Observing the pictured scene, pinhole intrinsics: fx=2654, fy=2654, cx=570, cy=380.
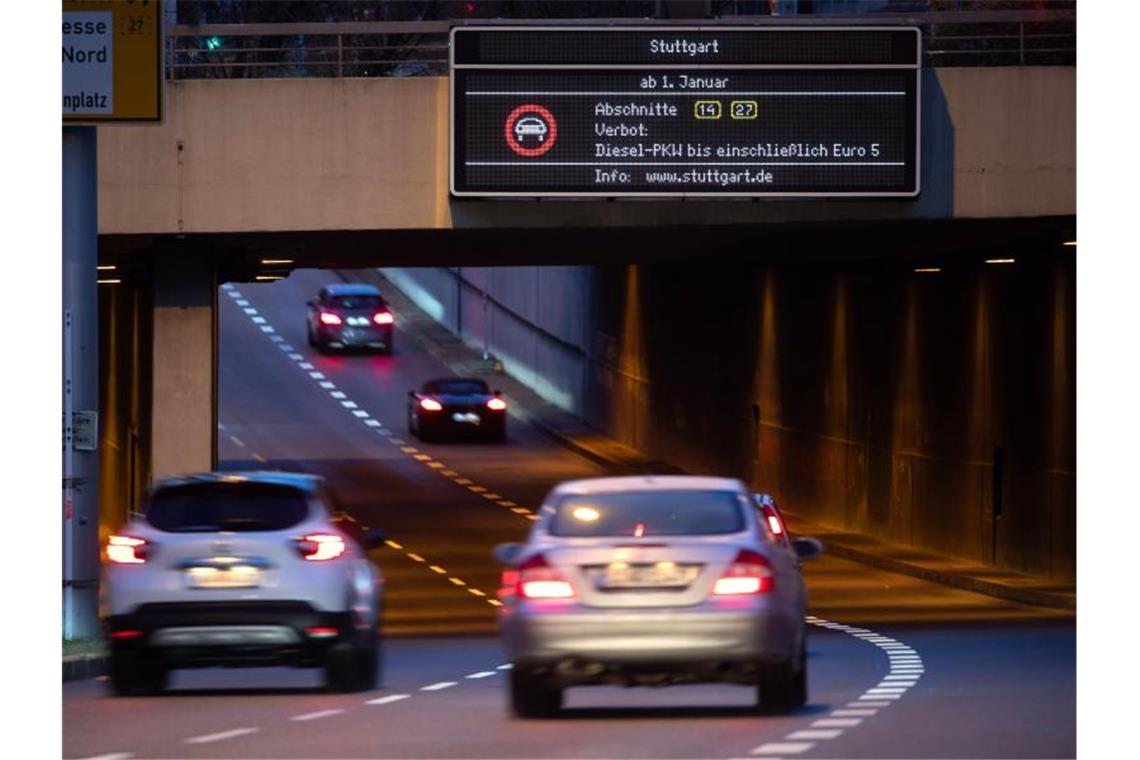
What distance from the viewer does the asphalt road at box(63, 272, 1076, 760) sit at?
14.9m

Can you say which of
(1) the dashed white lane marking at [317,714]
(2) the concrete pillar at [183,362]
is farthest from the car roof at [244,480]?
(2) the concrete pillar at [183,362]

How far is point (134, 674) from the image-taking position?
18.8 m

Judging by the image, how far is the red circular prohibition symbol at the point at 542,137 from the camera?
27047mm

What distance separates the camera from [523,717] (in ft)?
54.6

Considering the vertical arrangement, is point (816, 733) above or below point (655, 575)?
below

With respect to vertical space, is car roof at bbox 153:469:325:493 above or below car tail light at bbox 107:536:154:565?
above

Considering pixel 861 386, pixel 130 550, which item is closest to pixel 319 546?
pixel 130 550

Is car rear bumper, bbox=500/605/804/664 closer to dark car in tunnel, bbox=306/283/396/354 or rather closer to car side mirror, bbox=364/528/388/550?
car side mirror, bbox=364/528/388/550

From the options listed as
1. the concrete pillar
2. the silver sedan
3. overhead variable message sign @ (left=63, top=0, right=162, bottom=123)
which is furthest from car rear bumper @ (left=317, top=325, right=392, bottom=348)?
the silver sedan

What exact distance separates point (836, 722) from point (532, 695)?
1.88 meters

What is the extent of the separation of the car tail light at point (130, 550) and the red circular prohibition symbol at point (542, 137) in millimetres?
9885

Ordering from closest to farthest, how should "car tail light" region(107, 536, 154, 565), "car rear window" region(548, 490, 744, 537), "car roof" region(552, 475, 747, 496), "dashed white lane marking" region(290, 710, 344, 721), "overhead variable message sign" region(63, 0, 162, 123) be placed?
"car rear window" region(548, 490, 744, 537) → "car roof" region(552, 475, 747, 496) → "dashed white lane marking" region(290, 710, 344, 721) → "car tail light" region(107, 536, 154, 565) → "overhead variable message sign" region(63, 0, 162, 123)

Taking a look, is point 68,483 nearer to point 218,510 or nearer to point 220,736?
point 218,510

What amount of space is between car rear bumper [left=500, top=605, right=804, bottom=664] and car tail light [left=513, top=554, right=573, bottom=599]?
11cm
